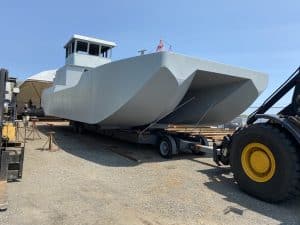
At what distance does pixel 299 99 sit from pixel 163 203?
9.22ft

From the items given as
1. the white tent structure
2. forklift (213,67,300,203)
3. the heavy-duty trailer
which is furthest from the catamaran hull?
the white tent structure

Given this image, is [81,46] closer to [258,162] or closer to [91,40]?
[91,40]

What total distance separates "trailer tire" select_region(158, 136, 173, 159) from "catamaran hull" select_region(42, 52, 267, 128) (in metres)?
0.60

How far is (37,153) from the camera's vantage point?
27.7ft

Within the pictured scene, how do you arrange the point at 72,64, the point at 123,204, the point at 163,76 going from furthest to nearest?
the point at 72,64 < the point at 163,76 < the point at 123,204

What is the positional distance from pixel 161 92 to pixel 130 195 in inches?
123

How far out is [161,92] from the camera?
299 inches

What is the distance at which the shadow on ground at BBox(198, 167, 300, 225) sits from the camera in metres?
4.44

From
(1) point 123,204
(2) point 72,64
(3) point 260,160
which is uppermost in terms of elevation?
(2) point 72,64

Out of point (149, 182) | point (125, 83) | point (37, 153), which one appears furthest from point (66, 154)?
point (149, 182)

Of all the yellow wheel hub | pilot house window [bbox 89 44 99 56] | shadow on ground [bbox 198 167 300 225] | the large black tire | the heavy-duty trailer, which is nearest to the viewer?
shadow on ground [bbox 198 167 300 225]

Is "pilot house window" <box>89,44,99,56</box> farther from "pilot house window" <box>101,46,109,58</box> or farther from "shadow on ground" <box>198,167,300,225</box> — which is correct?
"shadow on ground" <box>198,167,300,225</box>

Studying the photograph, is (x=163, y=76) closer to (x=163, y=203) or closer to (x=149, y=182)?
(x=149, y=182)

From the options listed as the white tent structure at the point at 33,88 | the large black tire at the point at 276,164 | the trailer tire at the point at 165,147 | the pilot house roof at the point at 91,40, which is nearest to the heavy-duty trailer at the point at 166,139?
the trailer tire at the point at 165,147
